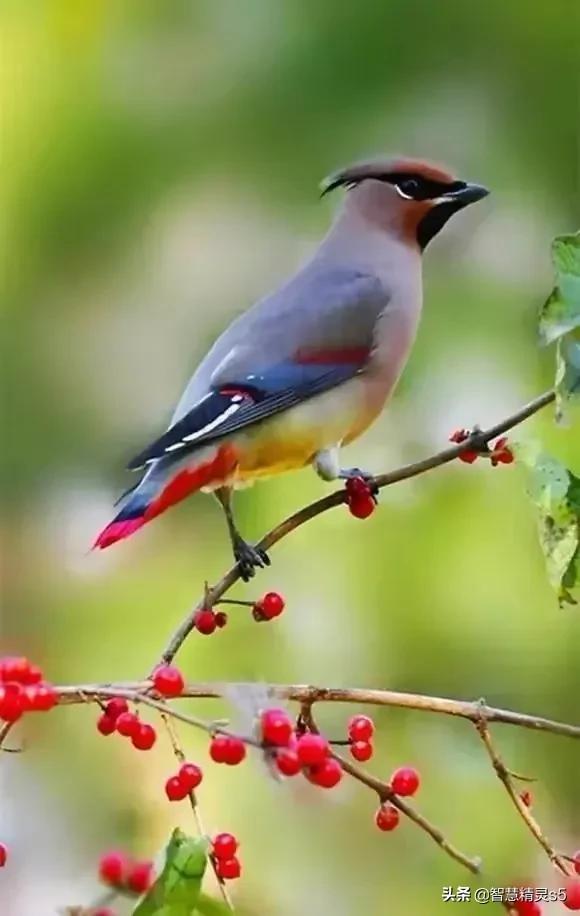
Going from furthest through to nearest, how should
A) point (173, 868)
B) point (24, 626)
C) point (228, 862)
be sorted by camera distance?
1. point (24, 626)
2. point (228, 862)
3. point (173, 868)

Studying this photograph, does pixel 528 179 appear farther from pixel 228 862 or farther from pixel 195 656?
pixel 228 862

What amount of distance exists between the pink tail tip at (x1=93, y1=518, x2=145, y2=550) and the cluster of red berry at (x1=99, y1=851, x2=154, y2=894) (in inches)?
9.3

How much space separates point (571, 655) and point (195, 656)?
303mm

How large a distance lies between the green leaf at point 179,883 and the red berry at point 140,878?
0.23 meters

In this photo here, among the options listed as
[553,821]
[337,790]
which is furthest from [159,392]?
[553,821]

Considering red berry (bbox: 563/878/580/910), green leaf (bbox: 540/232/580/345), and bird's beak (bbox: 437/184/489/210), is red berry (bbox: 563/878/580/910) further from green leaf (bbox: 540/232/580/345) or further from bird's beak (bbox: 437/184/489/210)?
bird's beak (bbox: 437/184/489/210)

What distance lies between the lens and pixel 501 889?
98 centimetres

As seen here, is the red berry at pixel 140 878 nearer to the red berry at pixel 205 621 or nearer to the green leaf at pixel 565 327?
the red berry at pixel 205 621

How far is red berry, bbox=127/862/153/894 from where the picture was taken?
0.91m

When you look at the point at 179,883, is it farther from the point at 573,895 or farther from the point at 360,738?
the point at 573,895

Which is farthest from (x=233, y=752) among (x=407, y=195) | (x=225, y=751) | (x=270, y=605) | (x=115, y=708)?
(x=407, y=195)

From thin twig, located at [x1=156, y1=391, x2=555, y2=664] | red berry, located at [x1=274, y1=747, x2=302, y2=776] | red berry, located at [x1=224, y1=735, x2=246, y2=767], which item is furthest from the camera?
thin twig, located at [x1=156, y1=391, x2=555, y2=664]

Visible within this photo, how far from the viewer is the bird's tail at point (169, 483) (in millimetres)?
902

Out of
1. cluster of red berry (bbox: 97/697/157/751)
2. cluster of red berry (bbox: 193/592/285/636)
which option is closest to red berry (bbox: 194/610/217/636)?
cluster of red berry (bbox: 193/592/285/636)
